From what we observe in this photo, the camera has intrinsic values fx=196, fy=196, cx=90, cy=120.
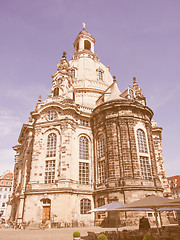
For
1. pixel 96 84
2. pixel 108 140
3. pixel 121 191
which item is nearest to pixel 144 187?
pixel 121 191

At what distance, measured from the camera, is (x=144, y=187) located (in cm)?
2545

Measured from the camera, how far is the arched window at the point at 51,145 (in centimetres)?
3003

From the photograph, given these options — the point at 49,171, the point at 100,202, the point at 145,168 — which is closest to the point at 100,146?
the point at 145,168

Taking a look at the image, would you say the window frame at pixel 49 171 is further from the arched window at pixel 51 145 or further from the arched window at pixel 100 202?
the arched window at pixel 100 202

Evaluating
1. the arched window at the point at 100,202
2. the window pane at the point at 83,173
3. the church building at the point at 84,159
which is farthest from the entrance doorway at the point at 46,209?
the arched window at the point at 100,202

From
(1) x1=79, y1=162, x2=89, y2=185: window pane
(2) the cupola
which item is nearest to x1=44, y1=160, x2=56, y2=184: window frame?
(1) x1=79, y1=162, x2=89, y2=185: window pane

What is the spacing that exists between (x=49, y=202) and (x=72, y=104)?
15058mm

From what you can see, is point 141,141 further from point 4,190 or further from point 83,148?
point 4,190

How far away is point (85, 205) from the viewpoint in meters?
28.0

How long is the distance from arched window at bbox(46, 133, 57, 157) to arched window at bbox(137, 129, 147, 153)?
12915 mm

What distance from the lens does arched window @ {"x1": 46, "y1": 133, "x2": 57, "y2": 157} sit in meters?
30.0

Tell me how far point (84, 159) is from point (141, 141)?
933cm

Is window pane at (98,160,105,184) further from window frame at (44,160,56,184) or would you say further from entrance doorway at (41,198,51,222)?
entrance doorway at (41,198,51,222)

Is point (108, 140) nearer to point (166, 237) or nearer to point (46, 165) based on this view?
point (46, 165)
